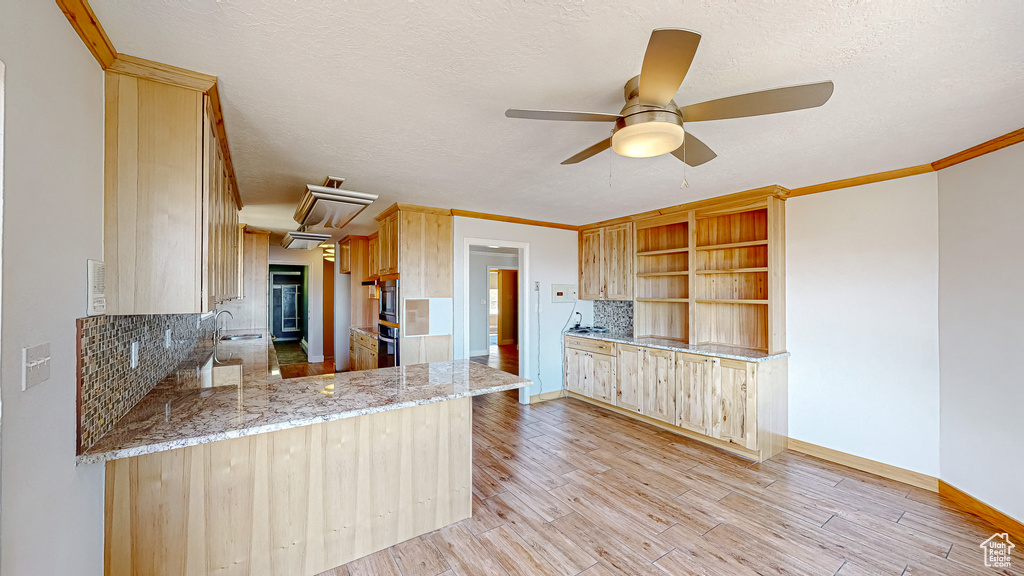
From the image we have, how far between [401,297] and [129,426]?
260cm

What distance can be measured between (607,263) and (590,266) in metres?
0.31

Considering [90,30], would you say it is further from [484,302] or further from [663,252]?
[484,302]

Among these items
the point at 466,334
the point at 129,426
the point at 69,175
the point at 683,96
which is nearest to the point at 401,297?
the point at 466,334

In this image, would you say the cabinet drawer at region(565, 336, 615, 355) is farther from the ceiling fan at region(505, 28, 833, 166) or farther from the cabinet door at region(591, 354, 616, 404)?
the ceiling fan at region(505, 28, 833, 166)

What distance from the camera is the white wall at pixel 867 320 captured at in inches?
115

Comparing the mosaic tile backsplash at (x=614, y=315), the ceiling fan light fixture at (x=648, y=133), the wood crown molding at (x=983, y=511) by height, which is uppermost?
the ceiling fan light fixture at (x=648, y=133)

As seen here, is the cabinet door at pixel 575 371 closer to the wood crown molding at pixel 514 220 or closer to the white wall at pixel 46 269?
the wood crown molding at pixel 514 220

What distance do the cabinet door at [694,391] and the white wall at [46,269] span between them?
4061 millimetres

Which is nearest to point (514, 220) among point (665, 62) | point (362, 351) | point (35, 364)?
point (362, 351)

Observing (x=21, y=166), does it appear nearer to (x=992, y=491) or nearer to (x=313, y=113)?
(x=313, y=113)

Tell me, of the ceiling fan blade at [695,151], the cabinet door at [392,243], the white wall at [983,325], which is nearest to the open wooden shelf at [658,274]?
the white wall at [983,325]

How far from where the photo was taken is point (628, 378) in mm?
4410

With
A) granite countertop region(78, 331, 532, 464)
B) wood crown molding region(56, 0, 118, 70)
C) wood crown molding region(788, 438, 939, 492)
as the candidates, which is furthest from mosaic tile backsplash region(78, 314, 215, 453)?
wood crown molding region(788, 438, 939, 492)

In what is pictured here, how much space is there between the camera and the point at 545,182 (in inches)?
129
